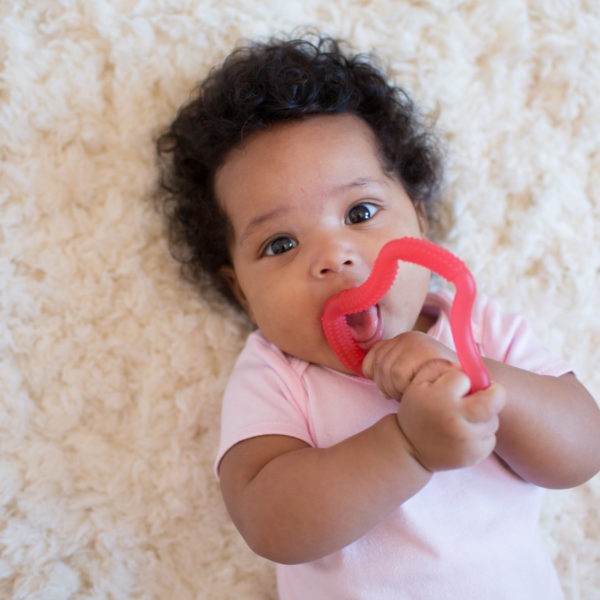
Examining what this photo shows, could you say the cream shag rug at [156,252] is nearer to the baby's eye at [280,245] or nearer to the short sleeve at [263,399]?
the short sleeve at [263,399]

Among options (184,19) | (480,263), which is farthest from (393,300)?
(184,19)

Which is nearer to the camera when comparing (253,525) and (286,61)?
(253,525)

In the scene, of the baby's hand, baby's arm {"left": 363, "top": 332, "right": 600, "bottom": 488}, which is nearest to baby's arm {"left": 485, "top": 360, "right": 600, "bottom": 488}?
baby's arm {"left": 363, "top": 332, "right": 600, "bottom": 488}

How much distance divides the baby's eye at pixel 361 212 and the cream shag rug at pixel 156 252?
28cm

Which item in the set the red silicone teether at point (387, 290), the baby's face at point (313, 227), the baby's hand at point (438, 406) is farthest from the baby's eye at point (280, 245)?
the baby's hand at point (438, 406)

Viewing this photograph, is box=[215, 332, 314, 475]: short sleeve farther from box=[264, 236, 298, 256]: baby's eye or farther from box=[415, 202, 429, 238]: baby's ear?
box=[415, 202, 429, 238]: baby's ear

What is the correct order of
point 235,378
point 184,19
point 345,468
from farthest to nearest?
point 184,19, point 235,378, point 345,468

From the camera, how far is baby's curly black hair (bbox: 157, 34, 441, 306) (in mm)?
1076

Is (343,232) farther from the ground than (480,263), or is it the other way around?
(343,232)

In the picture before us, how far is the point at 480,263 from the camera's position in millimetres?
1272

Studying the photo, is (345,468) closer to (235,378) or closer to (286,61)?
(235,378)

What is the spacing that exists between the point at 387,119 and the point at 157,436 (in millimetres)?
659

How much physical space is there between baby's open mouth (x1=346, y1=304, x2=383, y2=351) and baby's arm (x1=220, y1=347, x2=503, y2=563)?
0.42ft

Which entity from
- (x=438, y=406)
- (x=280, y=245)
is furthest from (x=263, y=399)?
(x=438, y=406)
